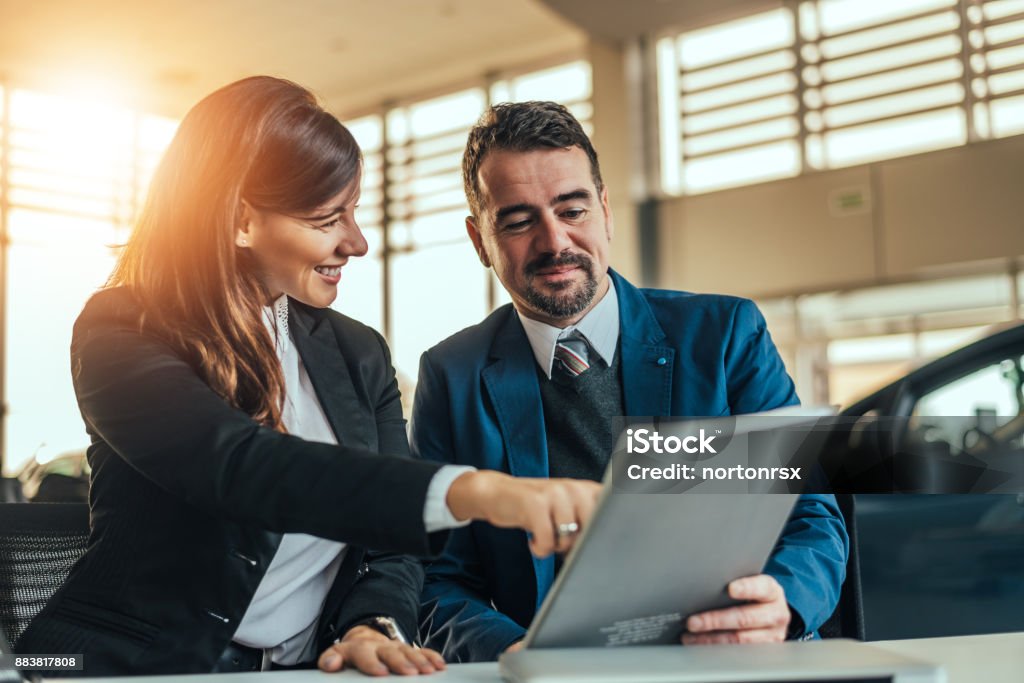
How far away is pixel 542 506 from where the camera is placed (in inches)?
38.3

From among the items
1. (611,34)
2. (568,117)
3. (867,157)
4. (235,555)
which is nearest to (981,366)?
(568,117)

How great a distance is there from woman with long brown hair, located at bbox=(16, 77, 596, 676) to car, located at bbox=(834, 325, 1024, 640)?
1586 millimetres

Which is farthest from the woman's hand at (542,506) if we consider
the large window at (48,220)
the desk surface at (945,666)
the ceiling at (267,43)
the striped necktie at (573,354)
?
the large window at (48,220)

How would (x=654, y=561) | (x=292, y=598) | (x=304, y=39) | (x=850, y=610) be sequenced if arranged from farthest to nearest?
1. (x=304, y=39)
2. (x=850, y=610)
3. (x=292, y=598)
4. (x=654, y=561)

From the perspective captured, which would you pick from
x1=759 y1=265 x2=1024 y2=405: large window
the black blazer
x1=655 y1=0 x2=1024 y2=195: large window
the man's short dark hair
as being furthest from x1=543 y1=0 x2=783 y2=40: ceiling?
the black blazer

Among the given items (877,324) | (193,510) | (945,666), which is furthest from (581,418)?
(877,324)

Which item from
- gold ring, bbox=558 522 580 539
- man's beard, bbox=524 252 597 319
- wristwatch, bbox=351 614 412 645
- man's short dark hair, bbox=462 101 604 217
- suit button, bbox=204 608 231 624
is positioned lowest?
wristwatch, bbox=351 614 412 645

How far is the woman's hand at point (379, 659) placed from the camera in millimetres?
1100

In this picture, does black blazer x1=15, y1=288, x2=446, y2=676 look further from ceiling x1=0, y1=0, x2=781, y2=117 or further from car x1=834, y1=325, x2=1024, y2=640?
ceiling x1=0, y1=0, x2=781, y2=117

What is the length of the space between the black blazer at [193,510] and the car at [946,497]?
1.58 metres

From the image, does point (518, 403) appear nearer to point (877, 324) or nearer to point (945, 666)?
point (945, 666)

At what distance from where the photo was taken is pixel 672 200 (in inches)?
308

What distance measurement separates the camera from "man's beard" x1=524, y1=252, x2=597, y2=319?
1.88 m

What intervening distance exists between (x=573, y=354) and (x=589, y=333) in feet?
0.16
